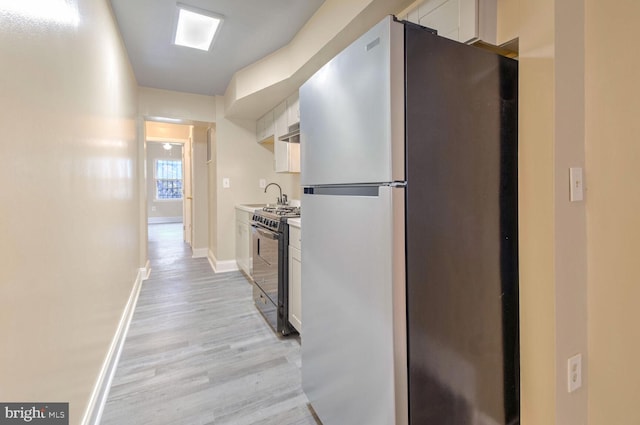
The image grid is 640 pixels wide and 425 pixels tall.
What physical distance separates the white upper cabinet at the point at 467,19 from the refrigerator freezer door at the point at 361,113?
0.50 metres

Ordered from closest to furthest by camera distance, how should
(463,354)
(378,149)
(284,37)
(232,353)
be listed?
(378,149)
(463,354)
(232,353)
(284,37)

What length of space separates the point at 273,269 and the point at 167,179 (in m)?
9.30

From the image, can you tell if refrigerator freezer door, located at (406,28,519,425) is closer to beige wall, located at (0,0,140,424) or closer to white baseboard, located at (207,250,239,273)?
beige wall, located at (0,0,140,424)

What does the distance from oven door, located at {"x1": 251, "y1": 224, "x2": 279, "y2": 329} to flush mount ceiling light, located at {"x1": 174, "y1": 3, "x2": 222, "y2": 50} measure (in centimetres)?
170

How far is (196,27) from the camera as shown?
245cm

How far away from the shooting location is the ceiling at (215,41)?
215 centimetres

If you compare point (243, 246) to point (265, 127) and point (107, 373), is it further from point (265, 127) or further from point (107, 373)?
point (107, 373)

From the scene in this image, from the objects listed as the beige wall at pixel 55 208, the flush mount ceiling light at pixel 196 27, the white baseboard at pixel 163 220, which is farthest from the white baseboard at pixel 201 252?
the white baseboard at pixel 163 220

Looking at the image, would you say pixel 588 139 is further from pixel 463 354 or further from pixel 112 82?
pixel 112 82

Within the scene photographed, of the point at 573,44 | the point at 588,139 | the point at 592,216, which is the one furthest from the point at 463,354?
the point at 573,44

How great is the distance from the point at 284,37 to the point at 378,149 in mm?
2129

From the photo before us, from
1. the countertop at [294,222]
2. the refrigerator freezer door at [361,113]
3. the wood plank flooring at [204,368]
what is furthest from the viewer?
the countertop at [294,222]

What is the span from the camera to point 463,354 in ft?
3.68

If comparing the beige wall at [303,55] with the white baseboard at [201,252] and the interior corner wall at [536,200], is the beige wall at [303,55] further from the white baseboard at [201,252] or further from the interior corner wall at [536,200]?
the white baseboard at [201,252]
